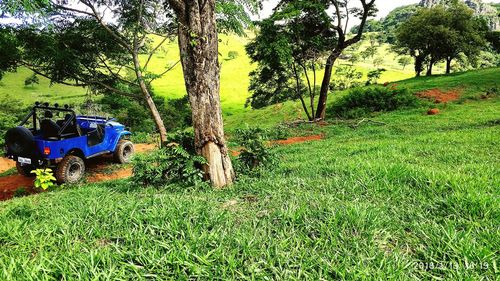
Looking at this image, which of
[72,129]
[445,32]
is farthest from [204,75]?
[445,32]

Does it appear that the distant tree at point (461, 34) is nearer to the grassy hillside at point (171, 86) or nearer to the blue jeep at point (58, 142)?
the grassy hillside at point (171, 86)

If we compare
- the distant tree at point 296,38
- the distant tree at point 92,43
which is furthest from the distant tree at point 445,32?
the distant tree at point 92,43

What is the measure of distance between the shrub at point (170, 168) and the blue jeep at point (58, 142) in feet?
15.0

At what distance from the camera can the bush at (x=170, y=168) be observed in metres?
5.06

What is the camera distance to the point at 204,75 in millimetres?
4949

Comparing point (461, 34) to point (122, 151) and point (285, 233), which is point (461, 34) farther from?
point (285, 233)

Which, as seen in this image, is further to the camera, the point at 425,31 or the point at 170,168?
the point at 425,31

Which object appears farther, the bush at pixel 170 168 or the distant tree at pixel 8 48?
the distant tree at pixel 8 48

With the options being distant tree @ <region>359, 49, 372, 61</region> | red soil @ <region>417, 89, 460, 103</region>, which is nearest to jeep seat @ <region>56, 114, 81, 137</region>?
red soil @ <region>417, 89, 460, 103</region>

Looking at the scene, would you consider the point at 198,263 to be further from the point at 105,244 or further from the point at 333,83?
the point at 333,83

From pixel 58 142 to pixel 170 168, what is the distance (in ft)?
17.5

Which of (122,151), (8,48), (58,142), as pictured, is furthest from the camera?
(122,151)

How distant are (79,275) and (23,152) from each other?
8241mm

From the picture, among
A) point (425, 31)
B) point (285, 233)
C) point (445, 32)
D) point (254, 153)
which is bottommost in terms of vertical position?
point (285, 233)
